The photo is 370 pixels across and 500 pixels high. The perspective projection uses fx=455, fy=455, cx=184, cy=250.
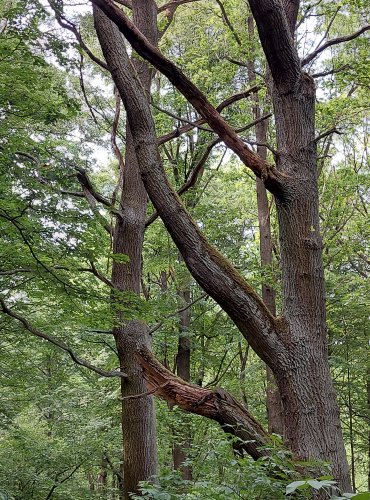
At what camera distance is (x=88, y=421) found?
28.1ft

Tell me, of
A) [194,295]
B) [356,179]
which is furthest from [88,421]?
[356,179]

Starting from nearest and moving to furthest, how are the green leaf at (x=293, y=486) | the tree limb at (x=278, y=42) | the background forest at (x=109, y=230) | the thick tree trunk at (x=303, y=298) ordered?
the green leaf at (x=293, y=486), the thick tree trunk at (x=303, y=298), the tree limb at (x=278, y=42), the background forest at (x=109, y=230)

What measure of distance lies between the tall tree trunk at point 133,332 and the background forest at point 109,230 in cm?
21

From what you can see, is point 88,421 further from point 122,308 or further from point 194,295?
point 122,308

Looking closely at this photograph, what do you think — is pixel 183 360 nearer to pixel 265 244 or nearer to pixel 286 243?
pixel 265 244

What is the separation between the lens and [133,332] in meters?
4.77

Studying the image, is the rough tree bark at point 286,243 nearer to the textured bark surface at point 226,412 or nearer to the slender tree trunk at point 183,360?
the textured bark surface at point 226,412

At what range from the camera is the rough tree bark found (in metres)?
2.56

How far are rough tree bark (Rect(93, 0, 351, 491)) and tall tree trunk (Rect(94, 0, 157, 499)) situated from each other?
148 centimetres

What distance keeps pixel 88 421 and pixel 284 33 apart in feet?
25.4

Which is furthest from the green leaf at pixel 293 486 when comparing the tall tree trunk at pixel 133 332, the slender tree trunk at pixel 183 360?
the slender tree trunk at pixel 183 360

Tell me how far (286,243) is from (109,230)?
2.20 m

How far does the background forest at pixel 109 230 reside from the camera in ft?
11.8

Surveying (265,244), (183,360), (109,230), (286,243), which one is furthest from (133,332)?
(183,360)
